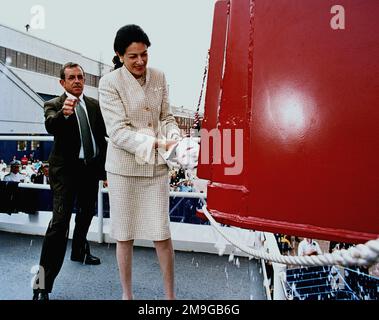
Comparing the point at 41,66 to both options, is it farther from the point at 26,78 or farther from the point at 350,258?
the point at 350,258

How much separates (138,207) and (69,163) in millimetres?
563

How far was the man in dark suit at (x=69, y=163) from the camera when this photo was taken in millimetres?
1589

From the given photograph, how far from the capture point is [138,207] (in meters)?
1.37

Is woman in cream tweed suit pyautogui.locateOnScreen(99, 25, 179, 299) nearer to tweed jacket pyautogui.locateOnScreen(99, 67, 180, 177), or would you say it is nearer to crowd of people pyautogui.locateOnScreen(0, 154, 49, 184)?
tweed jacket pyautogui.locateOnScreen(99, 67, 180, 177)

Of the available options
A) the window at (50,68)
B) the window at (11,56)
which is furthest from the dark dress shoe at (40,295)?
the window at (50,68)

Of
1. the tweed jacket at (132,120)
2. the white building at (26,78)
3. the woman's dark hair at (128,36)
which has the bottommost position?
the tweed jacket at (132,120)

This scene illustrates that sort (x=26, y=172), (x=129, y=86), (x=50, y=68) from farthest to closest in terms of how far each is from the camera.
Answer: (x=50, y=68), (x=26, y=172), (x=129, y=86)

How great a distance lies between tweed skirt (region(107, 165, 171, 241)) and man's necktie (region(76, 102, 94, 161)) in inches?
20.9

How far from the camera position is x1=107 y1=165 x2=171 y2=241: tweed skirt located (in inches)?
53.2

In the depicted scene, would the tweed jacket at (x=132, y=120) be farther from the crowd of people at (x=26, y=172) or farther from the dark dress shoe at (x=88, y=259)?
the crowd of people at (x=26, y=172)

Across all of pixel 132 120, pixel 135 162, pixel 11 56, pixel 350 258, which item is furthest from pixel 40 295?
pixel 11 56

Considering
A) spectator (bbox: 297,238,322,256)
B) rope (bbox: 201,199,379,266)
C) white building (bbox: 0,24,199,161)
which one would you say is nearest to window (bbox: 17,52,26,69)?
white building (bbox: 0,24,199,161)

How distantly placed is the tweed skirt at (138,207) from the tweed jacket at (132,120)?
0.04 metres

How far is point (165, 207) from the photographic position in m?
1.38
